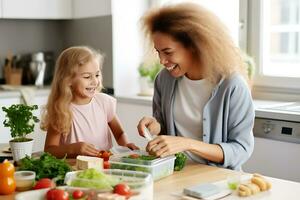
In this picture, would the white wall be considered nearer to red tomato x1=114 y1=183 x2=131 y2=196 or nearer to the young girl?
the young girl

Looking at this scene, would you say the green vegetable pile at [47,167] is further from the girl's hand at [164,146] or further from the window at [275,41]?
the window at [275,41]

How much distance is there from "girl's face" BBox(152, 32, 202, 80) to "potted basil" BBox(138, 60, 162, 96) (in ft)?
5.16

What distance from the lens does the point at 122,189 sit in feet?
4.03

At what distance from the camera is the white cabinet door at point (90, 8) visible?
357cm

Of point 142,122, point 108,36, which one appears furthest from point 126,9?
point 142,122

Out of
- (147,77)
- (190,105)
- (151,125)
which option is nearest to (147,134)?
(151,125)

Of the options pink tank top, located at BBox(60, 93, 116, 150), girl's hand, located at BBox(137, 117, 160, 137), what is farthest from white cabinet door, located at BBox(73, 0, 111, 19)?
girl's hand, located at BBox(137, 117, 160, 137)

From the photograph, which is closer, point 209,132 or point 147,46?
point 209,132

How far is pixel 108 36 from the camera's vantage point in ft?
11.9

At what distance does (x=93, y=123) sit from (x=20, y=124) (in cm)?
50

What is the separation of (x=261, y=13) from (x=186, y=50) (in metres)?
1.35

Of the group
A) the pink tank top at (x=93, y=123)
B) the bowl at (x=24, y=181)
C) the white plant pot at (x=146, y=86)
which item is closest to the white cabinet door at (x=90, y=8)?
the white plant pot at (x=146, y=86)

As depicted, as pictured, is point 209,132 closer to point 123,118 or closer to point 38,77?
point 123,118

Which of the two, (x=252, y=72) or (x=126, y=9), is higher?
(x=126, y=9)
